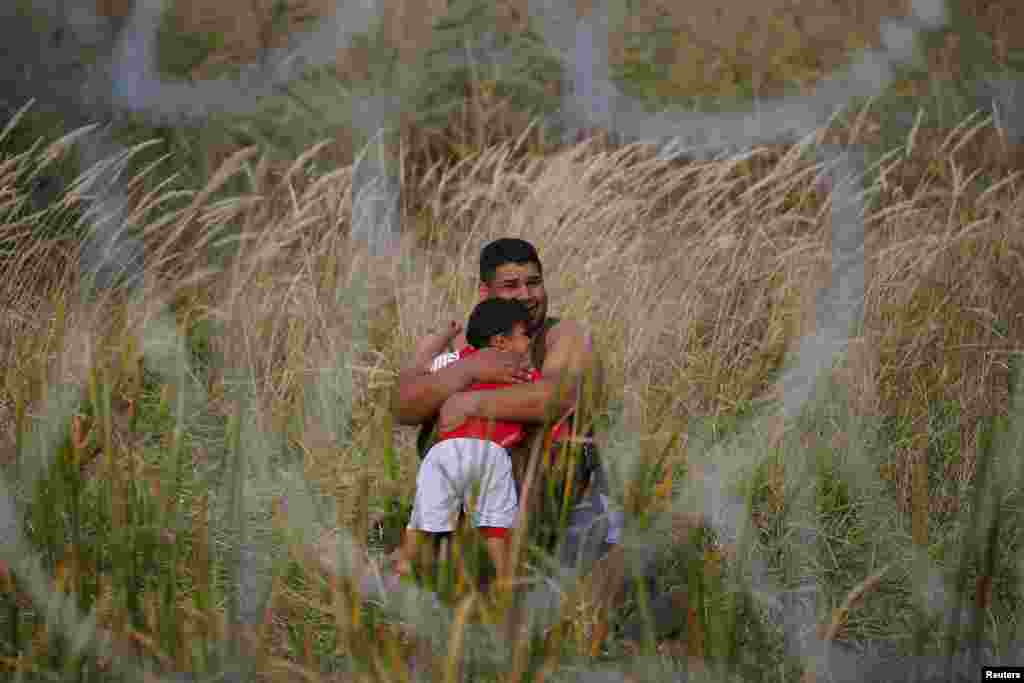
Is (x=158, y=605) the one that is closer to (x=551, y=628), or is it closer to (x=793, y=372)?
(x=551, y=628)

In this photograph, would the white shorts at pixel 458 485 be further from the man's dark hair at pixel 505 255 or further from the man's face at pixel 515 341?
the man's dark hair at pixel 505 255

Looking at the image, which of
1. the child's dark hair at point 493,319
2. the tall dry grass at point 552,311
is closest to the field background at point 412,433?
the tall dry grass at point 552,311

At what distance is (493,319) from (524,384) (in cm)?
17

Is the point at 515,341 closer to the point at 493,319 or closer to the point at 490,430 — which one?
the point at 493,319

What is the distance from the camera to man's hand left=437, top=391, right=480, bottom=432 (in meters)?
2.66

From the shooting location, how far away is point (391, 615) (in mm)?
2465

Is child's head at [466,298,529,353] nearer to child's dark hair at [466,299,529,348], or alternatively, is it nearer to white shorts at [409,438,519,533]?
child's dark hair at [466,299,529,348]

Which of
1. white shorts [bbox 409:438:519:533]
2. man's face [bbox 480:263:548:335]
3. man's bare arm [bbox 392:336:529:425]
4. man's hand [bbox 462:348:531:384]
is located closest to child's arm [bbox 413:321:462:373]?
man's bare arm [bbox 392:336:529:425]

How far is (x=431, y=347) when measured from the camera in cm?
301

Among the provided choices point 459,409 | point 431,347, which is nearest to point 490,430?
point 459,409

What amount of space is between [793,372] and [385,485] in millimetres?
1387

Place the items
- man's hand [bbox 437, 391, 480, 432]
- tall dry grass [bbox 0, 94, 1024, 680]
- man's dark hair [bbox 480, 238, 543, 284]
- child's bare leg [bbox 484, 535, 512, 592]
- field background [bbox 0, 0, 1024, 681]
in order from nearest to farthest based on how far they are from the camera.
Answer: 1. field background [bbox 0, 0, 1024, 681]
2. child's bare leg [bbox 484, 535, 512, 592]
3. man's hand [bbox 437, 391, 480, 432]
4. man's dark hair [bbox 480, 238, 543, 284]
5. tall dry grass [bbox 0, 94, 1024, 680]

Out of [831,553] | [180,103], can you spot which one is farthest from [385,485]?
[180,103]

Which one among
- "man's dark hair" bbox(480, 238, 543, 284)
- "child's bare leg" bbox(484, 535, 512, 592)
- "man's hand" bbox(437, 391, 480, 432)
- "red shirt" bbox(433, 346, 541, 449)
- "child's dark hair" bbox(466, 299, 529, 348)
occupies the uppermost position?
"man's dark hair" bbox(480, 238, 543, 284)
